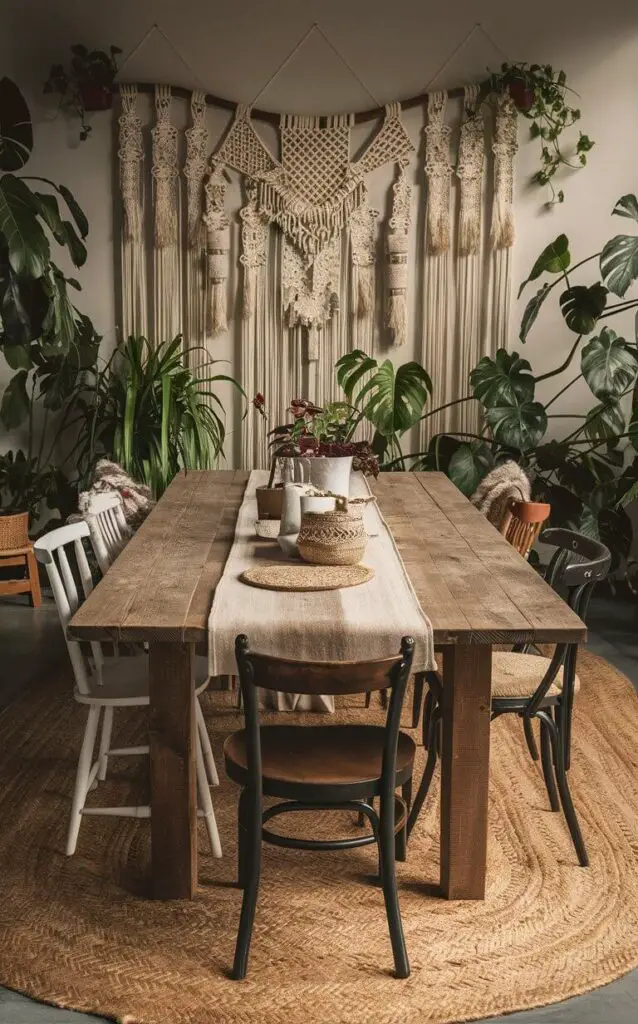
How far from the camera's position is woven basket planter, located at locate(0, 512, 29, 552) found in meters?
5.54

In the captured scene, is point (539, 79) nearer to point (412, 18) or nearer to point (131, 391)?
point (412, 18)

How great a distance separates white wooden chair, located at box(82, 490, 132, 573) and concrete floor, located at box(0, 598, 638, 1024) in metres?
0.88

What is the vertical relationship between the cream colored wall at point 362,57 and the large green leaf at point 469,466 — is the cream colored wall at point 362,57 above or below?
above

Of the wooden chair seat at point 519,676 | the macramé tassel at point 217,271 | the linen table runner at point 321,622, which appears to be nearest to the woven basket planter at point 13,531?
the macramé tassel at point 217,271

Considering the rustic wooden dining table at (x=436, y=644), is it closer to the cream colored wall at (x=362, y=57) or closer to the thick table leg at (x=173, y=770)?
the thick table leg at (x=173, y=770)

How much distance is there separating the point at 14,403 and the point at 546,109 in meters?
3.20

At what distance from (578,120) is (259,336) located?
80.3 inches

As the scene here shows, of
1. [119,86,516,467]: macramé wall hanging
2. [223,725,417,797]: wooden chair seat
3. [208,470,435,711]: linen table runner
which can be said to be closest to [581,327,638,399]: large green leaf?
[119,86,516,467]: macramé wall hanging

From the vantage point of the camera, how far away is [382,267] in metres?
6.06

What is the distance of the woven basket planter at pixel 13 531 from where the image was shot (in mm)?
5539

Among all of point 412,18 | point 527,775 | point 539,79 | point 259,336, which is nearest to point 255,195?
point 259,336

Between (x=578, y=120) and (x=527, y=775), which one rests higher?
(x=578, y=120)

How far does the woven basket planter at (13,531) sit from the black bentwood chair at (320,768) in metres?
3.29

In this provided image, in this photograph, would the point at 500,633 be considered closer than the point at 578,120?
Yes
